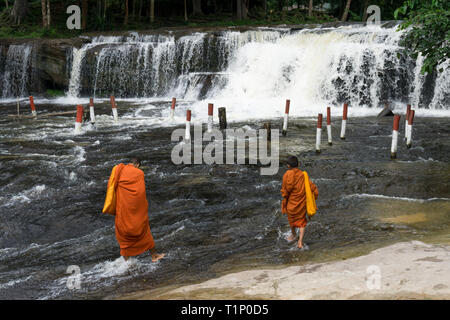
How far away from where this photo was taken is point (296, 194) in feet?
22.8

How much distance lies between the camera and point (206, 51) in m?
26.6

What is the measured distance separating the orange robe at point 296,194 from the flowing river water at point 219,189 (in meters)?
0.45

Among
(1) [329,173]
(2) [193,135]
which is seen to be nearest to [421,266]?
(1) [329,173]

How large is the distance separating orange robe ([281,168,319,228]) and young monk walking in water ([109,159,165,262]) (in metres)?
2.06

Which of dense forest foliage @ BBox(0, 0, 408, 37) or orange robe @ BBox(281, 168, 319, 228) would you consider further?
dense forest foliage @ BBox(0, 0, 408, 37)

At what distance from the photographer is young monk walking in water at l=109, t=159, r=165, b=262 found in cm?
652

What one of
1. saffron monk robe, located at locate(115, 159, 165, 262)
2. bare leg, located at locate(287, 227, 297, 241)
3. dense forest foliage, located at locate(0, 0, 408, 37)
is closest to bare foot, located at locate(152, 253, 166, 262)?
saffron monk robe, located at locate(115, 159, 165, 262)

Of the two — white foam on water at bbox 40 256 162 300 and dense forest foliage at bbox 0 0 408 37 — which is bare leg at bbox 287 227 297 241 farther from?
dense forest foliage at bbox 0 0 408 37

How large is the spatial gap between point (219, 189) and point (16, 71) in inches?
872

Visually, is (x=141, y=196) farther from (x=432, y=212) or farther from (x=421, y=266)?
(x=432, y=212)

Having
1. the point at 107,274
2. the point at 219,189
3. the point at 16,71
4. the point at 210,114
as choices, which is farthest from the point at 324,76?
the point at 107,274

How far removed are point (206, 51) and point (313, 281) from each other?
22.7m

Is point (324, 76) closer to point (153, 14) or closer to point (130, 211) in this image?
point (130, 211)

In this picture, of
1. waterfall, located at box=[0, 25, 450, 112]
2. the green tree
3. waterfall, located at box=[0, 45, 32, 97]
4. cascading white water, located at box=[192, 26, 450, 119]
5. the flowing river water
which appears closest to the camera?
the flowing river water
